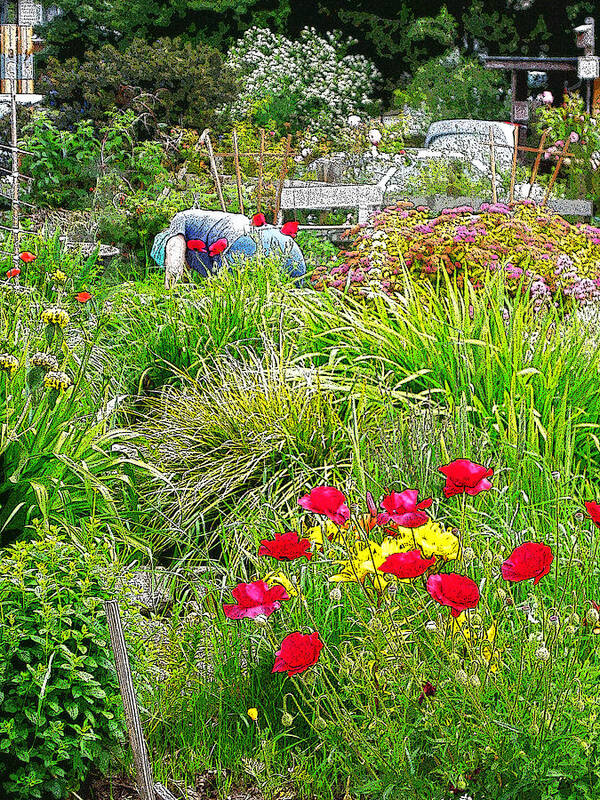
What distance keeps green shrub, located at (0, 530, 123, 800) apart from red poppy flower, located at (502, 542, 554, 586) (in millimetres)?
905

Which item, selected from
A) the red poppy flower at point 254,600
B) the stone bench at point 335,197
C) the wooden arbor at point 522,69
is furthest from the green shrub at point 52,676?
the wooden arbor at point 522,69

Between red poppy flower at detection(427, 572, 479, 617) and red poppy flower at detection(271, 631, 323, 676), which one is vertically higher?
red poppy flower at detection(427, 572, 479, 617)

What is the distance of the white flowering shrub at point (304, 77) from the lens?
14.9 metres

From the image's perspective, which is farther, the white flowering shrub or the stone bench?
the white flowering shrub

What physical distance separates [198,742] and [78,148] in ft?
30.4

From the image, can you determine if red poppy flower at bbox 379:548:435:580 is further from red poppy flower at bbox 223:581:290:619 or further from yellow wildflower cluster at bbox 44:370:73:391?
yellow wildflower cluster at bbox 44:370:73:391

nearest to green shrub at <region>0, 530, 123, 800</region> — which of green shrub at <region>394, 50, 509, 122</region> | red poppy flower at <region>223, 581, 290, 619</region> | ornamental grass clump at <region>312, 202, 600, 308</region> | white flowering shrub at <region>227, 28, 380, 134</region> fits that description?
red poppy flower at <region>223, 581, 290, 619</region>

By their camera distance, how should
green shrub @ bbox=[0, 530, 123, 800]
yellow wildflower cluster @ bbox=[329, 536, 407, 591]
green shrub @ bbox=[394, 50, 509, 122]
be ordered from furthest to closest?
Result: 1. green shrub @ bbox=[394, 50, 509, 122]
2. green shrub @ bbox=[0, 530, 123, 800]
3. yellow wildflower cluster @ bbox=[329, 536, 407, 591]

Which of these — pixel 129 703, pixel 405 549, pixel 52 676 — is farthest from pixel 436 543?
pixel 52 676

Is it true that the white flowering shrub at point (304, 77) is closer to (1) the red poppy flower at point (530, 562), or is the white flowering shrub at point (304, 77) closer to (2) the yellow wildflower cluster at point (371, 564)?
(2) the yellow wildflower cluster at point (371, 564)

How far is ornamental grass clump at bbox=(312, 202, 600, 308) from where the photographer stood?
491 cm

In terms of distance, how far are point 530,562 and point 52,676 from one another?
1090 millimetres

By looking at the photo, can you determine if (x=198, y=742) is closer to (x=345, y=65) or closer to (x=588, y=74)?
(x=588, y=74)

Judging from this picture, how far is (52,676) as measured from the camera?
2076 mm
